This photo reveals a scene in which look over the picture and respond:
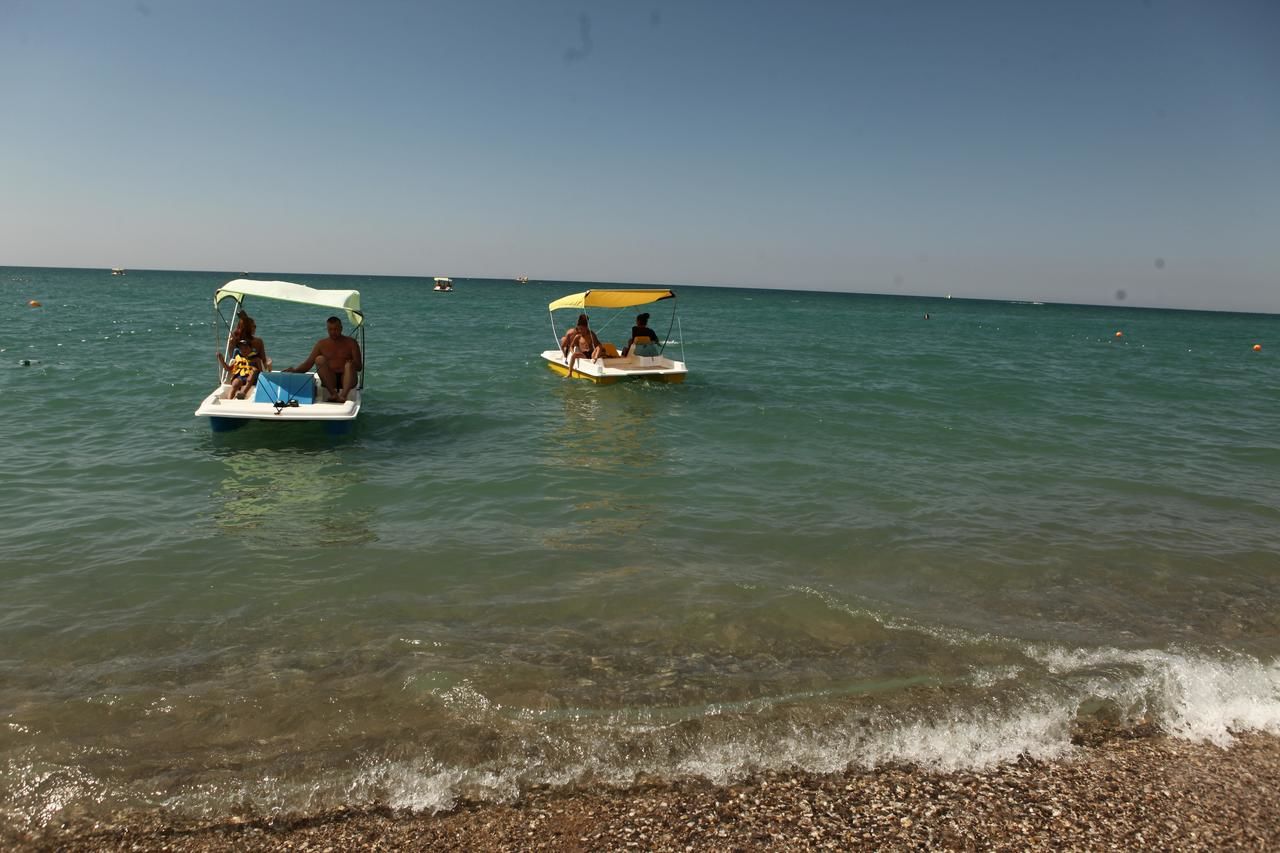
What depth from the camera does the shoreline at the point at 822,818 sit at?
407cm

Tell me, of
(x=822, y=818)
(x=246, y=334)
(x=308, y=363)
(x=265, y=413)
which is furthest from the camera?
(x=308, y=363)

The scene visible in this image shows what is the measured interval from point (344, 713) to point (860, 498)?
769 cm

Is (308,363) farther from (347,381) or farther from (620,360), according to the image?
(620,360)

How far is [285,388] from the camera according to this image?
495 inches

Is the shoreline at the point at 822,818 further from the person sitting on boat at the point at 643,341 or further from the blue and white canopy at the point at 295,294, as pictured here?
the person sitting on boat at the point at 643,341

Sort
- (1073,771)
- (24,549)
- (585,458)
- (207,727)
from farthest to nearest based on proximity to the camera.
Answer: (585,458) → (24,549) → (207,727) → (1073,771)

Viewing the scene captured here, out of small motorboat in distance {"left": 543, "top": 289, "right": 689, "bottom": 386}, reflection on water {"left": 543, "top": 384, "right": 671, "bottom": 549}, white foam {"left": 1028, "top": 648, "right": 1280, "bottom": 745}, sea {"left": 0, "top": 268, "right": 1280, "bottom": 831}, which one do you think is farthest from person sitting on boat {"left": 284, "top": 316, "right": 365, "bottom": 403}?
white foam {"left": 1028, "top": 648, "right": 1280, "bottom": 745}

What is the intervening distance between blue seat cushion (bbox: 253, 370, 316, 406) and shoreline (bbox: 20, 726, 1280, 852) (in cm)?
918

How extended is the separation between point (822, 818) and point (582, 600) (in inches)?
134

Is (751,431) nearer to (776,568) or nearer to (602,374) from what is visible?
(602,374)

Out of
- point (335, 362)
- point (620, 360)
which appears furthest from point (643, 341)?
point (335, 362)

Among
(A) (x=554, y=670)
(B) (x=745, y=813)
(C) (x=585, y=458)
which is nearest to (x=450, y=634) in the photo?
(A) (x=554, y=670)

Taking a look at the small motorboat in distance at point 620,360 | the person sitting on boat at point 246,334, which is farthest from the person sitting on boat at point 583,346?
the person sitting on boat at point 246,334

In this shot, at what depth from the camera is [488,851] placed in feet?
13.1
